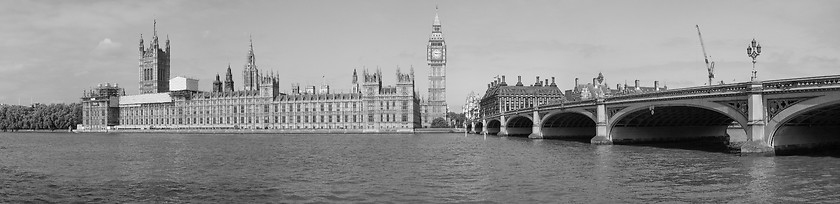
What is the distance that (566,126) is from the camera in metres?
97.7

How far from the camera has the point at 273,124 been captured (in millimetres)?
180500

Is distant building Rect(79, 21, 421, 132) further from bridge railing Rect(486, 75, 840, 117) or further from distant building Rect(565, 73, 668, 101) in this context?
bridge railing Rect(486, 75, 840, 117)

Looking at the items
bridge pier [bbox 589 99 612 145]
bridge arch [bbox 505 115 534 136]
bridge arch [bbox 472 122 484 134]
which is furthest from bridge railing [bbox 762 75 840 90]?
bridge arch [bbox 472 122 484 134]

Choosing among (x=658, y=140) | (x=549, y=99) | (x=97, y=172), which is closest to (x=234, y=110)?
(x=549, y=99)

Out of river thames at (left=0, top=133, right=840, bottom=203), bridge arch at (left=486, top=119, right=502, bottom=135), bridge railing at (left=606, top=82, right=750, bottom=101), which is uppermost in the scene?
bridge railing at (left=606, top=82, right=750, bottom=101)

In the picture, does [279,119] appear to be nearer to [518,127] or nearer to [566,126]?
[518,127]

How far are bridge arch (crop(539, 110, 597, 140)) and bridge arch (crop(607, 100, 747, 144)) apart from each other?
39.6ft

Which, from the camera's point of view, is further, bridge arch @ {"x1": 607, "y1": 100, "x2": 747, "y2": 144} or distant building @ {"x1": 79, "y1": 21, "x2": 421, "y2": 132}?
distant building @ {"x1": 79, "y1": 21, "x2": 421, "y2": 132}

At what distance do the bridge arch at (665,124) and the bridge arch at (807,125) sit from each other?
7.97 metres

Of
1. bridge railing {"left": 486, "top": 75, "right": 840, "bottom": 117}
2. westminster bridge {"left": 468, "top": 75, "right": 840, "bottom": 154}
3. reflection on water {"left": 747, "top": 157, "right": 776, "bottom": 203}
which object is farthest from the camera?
westminster bridge {"left": 468, "top": 75, "right": 840, "bottom": 154}

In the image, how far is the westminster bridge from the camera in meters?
38.9

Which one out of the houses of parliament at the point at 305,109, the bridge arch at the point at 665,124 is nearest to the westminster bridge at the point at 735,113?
the bridge arch at the point at 665,124

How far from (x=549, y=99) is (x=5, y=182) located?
6895 inches

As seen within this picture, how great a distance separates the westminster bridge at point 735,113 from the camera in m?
38.9
